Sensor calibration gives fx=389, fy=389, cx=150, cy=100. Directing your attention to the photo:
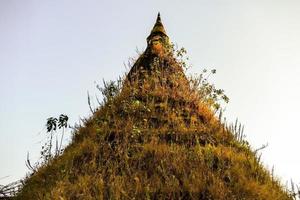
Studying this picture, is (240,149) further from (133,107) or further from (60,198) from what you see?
(60,198)

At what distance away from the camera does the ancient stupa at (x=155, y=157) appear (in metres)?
5.55

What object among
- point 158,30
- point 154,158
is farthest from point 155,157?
point 158,30

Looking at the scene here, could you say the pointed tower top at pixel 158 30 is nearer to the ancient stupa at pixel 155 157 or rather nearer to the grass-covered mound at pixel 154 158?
the ancient stupa at pixel 155 157

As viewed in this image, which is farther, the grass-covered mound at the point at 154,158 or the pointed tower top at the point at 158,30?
the pointed tower top at the point at 158,30

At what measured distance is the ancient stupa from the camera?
5547 mm

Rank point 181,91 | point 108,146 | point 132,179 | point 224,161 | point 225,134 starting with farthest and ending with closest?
point 181,91, point 225,134, point 108,146, point 224,161, point 132,179

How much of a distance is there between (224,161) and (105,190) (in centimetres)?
211

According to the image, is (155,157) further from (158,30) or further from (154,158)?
(158,30)

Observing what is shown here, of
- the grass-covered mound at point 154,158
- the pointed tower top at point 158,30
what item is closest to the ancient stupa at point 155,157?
the grass-covered mound at point 154,158

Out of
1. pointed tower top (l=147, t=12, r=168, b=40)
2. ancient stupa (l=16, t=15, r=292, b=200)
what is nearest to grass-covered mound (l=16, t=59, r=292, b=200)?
ancient stupa (l=16, t=15, r=292, b=200)

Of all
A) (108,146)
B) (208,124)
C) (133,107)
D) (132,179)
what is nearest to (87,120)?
(133,107)

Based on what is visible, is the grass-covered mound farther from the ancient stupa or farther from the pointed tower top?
the pointed tower top

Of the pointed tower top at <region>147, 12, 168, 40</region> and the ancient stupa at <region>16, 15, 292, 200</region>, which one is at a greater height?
the pointed tower top at <region>147, 12, 168, 40</region>

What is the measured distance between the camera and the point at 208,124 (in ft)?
27.5
